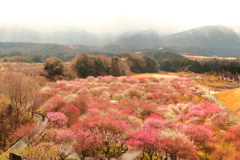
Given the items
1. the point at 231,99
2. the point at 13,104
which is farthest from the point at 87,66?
the point at 231,99

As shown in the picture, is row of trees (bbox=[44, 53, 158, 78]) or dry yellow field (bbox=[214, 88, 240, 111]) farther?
row of trees (bbox=[44, 53, 158, 78])

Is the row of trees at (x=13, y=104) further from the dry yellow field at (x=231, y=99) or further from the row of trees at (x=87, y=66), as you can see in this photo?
the row of trees at (x=87, y=66)

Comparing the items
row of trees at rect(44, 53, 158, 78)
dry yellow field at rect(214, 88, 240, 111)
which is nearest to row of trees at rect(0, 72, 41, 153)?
dry yellow field at rect(214, 88, 240, 111)

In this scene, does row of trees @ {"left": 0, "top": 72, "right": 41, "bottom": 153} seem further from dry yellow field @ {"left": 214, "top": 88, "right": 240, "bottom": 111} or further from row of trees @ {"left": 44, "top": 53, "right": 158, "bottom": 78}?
row of trees @ {"left": 44, "top": 53, "right": 158, "bottom": 78}

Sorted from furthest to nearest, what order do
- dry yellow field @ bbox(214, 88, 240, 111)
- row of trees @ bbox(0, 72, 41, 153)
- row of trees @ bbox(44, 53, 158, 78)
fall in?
row of trees @ bbox(44, 53, 158, 78) < dry yellow field @ bbox(214, 88, 240, 111) < row of trees @ bbox(0, 72, 41, 153)

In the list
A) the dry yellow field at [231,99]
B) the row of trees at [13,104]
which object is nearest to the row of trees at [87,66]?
the row of trees at [13,104]

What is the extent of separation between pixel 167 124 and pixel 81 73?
58965 mm

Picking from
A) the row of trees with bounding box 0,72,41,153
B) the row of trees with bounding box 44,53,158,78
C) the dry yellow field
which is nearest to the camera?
the row of trees with bounding box 0,72,41,153

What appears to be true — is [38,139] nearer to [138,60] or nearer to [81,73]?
[81,73]

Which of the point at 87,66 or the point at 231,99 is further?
the point at 87,66

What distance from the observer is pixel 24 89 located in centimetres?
2188

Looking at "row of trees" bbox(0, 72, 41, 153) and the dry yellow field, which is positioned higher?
"row of trees" bbox(0, 72, 41, 153)

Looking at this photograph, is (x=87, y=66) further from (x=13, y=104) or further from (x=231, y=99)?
(x=231, y=99)

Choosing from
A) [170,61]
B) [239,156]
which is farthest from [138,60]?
[239,156]
